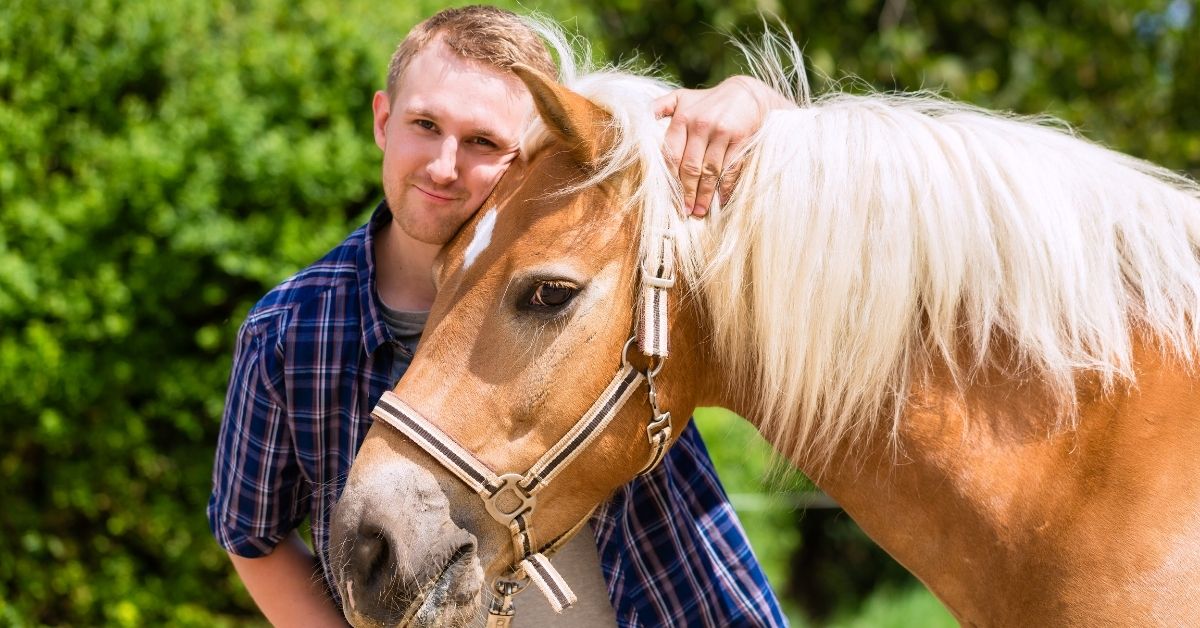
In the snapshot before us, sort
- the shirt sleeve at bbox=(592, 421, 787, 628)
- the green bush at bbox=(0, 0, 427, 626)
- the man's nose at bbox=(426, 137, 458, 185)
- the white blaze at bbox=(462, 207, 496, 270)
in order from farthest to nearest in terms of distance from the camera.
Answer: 1. the green bush at bbox=(0, 0, 427, 626)
2. the shirt sleeve at bbox=(592, 421, 787, 628)
3. the man's nose at bbox=(426, 137, 458, 185)
4. the white blaze at bbox=(462, 207, 496, 270)

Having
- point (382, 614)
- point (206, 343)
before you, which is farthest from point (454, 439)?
point (206, 343)

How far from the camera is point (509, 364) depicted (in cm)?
160

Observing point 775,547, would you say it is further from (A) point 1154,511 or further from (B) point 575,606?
(A) point 1154,511

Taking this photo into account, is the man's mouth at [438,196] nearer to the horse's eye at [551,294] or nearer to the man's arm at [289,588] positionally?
the horse's eye at [551,294]

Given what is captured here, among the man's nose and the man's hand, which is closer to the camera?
the man's hand

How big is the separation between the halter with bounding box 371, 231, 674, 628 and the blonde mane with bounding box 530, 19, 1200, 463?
0.28 feet

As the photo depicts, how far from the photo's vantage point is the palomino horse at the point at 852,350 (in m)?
1.54

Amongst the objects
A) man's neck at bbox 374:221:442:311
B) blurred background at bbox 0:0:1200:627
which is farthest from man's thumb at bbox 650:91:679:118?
blurred background at bbox 0:0:1200:627

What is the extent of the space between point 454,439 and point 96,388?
2.56 m

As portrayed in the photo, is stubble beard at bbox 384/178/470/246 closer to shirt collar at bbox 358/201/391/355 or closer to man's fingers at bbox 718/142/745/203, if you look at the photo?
shirt collar at bbox 358/201/391/355

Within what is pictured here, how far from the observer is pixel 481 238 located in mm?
1699

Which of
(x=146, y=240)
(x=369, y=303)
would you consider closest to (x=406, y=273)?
(x=369, y=303)

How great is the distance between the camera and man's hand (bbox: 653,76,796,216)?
1629 millimetres

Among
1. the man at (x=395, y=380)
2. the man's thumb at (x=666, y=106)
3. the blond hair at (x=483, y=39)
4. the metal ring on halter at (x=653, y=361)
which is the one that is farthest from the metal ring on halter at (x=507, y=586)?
the blond hair at (x=483, y=39)
